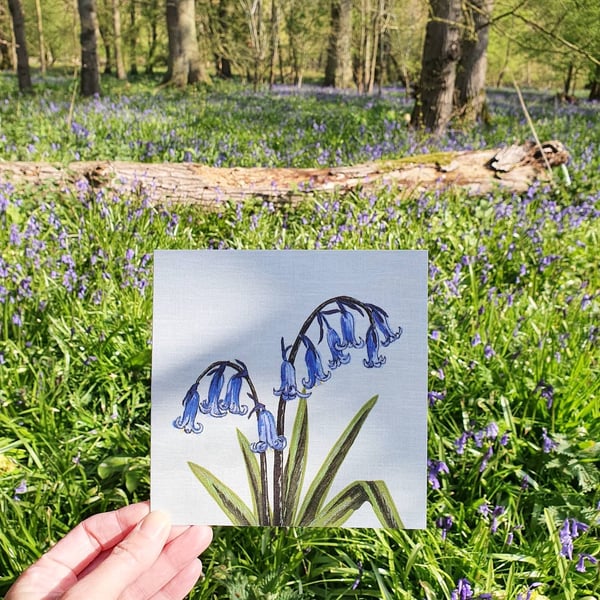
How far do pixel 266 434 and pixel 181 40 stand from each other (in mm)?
16384

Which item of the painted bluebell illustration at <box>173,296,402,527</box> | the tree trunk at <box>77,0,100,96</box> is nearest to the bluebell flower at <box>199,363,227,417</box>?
the painted bluebell illustration at <box>173,296,402,527</box>

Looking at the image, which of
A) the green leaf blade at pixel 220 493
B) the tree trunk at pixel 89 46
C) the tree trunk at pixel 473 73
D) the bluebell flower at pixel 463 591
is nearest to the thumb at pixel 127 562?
the green leaf blade at pixel 220 493

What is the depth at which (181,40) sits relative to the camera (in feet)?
50.4

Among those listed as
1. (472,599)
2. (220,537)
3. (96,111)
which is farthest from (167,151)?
(472,599)

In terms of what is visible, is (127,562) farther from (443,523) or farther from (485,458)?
(485,458)

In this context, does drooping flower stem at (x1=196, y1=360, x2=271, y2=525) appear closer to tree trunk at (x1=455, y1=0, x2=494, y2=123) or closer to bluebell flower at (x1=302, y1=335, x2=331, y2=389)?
bluebell flower at (x1=302, y1=335, x2=331, y2=389)

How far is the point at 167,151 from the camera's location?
19.2 ft

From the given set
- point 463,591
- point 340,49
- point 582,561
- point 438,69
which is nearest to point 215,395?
point 463,591

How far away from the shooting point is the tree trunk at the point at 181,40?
49.2 feet

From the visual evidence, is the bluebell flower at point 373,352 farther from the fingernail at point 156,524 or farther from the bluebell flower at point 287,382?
the fingernail at point 156,524

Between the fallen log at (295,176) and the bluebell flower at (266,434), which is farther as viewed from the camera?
the fallen log at (295,176)

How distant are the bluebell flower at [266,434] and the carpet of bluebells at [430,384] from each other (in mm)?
399

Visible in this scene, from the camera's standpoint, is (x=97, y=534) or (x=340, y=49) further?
(x=340, y=49)

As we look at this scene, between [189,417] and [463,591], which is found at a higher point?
[189,417]
